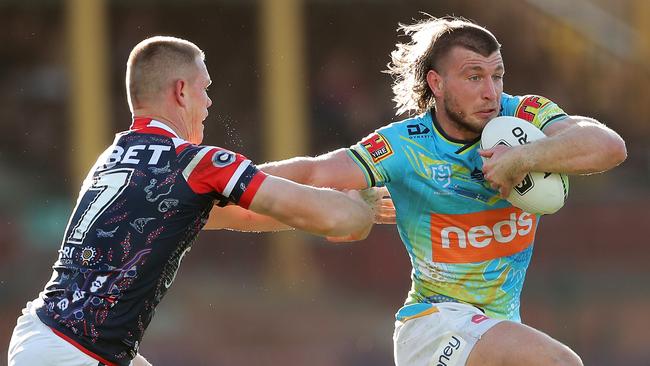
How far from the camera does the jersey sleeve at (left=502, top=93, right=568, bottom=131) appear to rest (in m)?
5.84

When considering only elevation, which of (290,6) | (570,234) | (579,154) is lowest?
(570,234)

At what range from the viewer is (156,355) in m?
13.0

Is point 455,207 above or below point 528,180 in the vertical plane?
below

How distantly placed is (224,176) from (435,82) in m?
1.63

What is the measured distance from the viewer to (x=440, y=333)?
227 inches

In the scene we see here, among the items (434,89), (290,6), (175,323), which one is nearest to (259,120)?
(290,6)

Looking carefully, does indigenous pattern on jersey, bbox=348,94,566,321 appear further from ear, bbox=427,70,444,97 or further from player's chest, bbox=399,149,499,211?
ear, bbox=427,70,444,97

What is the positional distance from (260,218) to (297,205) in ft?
3.81

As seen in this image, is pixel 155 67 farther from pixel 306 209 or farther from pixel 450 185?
pixel 450 185

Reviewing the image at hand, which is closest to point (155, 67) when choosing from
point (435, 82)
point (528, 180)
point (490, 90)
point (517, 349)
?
point (435, 82)

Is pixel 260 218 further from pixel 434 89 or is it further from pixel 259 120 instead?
pixel 259 120

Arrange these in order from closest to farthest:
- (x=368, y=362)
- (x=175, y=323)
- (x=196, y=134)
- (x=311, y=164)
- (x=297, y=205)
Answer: (x=297, y=205)
(x=196, y=134)
(x=311, y=164)
(x=368, y=362)
(x=175, y=323)

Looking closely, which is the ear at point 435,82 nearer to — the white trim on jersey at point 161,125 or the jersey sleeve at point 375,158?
the jersey sleeve at point 375,158

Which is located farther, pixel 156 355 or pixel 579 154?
pixel 156 355
